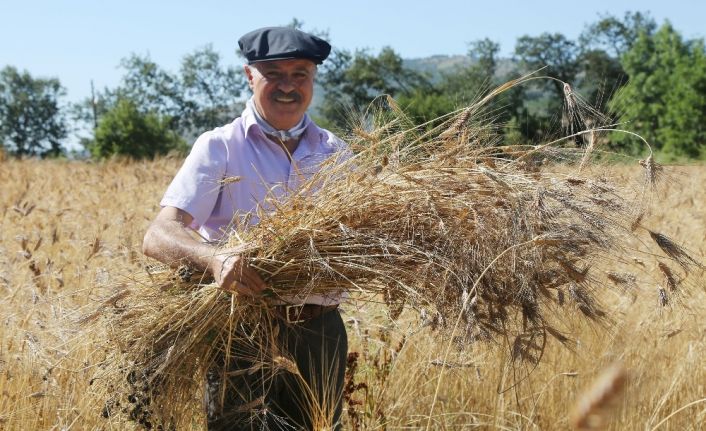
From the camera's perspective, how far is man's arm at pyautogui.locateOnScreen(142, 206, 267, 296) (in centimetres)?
203

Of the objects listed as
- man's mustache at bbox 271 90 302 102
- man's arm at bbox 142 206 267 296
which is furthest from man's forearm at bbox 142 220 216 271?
man's mustache at bbox 271 90 302 102

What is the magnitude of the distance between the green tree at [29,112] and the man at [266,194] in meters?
81.3

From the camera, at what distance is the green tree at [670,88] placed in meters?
46.6

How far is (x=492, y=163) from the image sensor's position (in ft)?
6.75

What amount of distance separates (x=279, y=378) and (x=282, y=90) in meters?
0.86

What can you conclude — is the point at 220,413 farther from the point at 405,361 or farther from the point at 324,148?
the point at 405,361

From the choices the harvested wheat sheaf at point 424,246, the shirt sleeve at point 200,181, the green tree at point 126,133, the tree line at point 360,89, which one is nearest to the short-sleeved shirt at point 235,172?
the shirt sleeve at point 200,181

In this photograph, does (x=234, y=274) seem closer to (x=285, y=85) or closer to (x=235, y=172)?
(x=235, y=172)

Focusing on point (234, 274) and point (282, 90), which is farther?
point (282, 90)

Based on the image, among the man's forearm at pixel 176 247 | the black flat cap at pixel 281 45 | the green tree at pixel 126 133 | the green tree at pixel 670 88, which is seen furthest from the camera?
the green tree at pixel 126 133

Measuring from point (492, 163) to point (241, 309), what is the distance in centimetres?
76

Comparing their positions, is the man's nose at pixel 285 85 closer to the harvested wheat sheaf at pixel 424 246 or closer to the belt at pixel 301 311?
the harvested wheat sheaf at pixel 424 246

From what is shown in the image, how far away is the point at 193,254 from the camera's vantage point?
2109 millimetres

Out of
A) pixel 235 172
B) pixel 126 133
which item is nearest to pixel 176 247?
pixel 235 172
